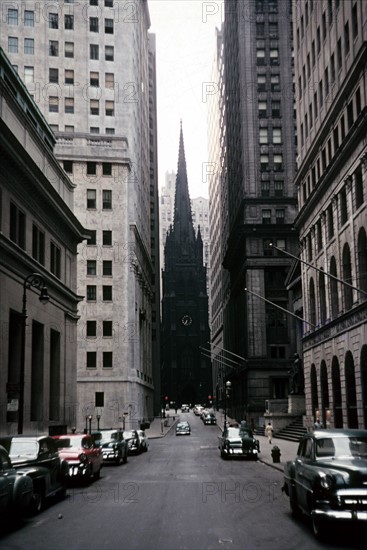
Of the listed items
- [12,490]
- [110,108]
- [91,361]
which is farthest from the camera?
[110,108]

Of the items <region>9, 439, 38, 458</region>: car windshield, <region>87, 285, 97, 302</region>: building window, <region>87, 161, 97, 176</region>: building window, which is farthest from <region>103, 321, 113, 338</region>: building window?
<region>9, 439, 38, 458</region>: car windshield

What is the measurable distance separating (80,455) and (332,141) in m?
28.6

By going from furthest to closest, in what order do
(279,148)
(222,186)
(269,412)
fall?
(222,186), (279,148), (269,412)

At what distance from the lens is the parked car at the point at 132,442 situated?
134ft

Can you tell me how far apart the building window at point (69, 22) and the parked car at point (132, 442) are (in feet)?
181

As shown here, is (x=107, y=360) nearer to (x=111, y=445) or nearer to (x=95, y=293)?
(x=95, y=293)

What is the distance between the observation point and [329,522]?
482 inches

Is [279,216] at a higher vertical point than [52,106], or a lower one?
lower

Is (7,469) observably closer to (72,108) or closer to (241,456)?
(241,456)

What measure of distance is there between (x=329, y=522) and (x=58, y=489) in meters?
8.37

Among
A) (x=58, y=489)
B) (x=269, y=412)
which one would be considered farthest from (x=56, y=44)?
(x=58, y=489)

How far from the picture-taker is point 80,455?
2222 cm

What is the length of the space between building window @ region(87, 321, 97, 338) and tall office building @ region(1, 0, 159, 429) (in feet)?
0.35

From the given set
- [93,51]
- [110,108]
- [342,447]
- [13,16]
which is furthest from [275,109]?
[342,447]
